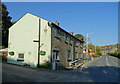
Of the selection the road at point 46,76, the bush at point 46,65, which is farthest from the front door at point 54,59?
the road at point 46,76

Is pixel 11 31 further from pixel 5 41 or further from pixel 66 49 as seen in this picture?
pixel 5 41

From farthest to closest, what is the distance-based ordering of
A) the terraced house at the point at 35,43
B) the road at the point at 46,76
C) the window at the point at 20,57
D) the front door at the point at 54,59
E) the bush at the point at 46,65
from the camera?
the window at the point at 20,57
the terraced house at the point at 35,43
the front door at the point at 54,59
the bush at the point at 46,65
the road at the point at 46,76

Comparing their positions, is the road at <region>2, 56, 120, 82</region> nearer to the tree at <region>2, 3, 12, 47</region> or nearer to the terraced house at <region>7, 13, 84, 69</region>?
the terraced house at <region>7, 13, 84, 69</region>

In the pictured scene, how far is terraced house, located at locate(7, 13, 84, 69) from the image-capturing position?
22.1 m

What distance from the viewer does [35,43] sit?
893 inches

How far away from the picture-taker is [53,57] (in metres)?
23.1

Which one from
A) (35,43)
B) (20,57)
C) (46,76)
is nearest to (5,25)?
(20,57)

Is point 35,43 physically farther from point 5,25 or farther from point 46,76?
point 5,25

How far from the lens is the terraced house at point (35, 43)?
2209cm

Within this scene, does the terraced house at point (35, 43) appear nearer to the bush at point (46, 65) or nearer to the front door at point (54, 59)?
the front door at point (54, 59)

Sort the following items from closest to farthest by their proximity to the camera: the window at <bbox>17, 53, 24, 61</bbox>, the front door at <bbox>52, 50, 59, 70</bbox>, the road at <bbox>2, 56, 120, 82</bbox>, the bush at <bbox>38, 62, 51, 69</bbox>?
the road at <bbox>2, 56, 120, 82</bbox>, the bush at <bbox>38, 62, 51, 69</bbox>, the front door at <bbox>52, 50, 59, 70</bbox>, the window at <bbox>17, 53, 24, 61</bbox>

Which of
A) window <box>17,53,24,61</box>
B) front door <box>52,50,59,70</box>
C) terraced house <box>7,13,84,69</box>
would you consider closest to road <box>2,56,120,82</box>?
front door <box>52,50,59,70</box>

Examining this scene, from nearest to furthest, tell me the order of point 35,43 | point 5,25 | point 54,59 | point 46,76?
point 46,76
point 35,43
point 54,59
point 5,25

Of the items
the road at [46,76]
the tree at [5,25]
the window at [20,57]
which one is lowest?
the road at [46,76]
